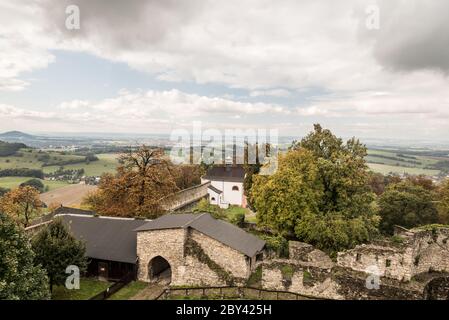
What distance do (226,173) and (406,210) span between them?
26.4 m

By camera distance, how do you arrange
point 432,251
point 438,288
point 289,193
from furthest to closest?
point 289,193
point 432,251
point 438,288

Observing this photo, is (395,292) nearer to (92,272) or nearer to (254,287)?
(254,287)

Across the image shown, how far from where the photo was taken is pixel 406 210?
33219 mm

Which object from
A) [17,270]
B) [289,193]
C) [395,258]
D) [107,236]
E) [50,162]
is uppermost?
[289,193]

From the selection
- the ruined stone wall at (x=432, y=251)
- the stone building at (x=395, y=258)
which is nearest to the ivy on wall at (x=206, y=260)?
the stone building at (x=395, y=258)

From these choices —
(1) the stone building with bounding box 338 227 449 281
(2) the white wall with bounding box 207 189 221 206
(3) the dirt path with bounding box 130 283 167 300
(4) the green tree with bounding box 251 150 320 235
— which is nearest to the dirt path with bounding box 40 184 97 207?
(2) the white wall with bounding box 207 189 221 206

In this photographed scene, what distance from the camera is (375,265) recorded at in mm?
19672

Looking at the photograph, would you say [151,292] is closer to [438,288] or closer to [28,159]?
[438,288]

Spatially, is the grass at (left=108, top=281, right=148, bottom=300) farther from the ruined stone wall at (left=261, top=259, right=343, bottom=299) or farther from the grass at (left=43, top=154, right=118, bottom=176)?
the grass at (left=43, top=154, right=118, bottom=176)

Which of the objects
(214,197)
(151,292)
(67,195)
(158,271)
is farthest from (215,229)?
(67,195)

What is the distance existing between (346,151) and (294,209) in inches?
293

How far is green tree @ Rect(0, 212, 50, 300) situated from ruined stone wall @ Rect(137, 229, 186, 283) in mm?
6677

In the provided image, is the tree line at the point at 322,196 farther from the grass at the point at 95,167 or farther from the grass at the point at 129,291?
the grass at the point at 95,167
